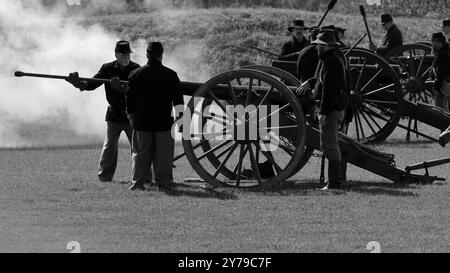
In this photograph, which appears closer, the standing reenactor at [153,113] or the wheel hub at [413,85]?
the standing reenactor at [153,113]

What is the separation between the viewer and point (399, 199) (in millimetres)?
10531

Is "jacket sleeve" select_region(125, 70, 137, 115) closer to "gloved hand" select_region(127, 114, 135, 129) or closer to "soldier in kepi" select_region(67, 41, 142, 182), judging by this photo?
"gloved hand" select_region(127, 114, 135, 129)

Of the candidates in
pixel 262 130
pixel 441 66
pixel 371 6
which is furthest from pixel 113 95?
pixel 371 6

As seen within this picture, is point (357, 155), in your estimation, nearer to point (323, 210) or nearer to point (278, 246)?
point (323, 210)

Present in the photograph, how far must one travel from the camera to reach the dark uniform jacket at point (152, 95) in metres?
11.1

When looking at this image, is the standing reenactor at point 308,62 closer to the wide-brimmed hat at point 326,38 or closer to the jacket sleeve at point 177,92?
the wide-brimmed hat at point 326,38

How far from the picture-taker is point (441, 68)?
15977mm

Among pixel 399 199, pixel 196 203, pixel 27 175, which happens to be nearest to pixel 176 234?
pixel 196 203

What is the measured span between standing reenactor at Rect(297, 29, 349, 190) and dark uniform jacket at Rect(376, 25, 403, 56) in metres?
6.66

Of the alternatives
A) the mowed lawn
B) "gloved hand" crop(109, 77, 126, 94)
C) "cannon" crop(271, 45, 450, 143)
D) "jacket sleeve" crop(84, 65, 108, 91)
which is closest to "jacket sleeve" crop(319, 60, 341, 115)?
the mowed lawn

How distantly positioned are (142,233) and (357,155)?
330 cm

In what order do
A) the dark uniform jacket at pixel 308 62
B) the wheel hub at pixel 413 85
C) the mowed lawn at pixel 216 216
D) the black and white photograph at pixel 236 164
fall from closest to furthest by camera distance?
1. the mowed lawn at pixel 216 216
2. the black and white photograph at pixel 236 164
3. the dark uniform jacket at pixel 308 62
4. the wheel hub at pixel 413 85

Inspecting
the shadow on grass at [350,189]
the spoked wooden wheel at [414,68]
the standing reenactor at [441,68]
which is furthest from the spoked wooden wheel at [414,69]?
the shadow on grass at [350,189]
